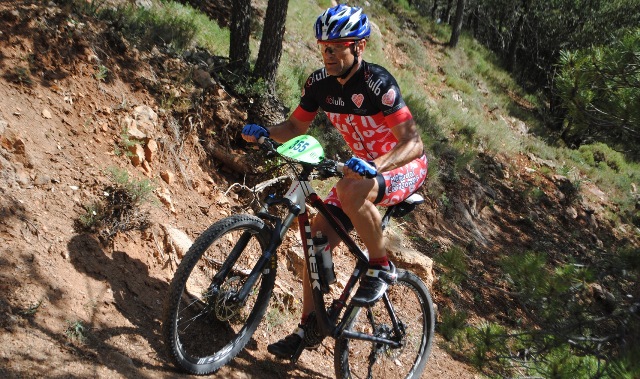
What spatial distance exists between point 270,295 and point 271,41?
143 inches

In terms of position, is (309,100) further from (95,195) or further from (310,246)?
(95,195)

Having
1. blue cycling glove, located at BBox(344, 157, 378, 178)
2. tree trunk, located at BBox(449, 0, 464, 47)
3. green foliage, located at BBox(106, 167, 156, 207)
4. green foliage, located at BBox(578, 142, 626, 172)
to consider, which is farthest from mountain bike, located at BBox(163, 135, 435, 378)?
tree trunk, located at BBox(449, 0, 464, 47)

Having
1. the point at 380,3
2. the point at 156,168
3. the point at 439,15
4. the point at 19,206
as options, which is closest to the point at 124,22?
the point at 156,168

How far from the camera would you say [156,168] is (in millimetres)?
5180

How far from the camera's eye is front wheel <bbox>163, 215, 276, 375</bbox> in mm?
3346

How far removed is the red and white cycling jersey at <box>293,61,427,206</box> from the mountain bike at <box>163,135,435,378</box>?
10.1 inches

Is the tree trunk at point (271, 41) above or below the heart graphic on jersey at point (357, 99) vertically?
below

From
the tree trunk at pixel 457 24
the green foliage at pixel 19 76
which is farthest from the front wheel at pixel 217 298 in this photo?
the tree trunk at pixel 457 24

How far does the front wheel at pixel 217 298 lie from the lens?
3346 mm

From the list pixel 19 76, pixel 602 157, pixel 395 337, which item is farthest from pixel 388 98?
pixel 602 157

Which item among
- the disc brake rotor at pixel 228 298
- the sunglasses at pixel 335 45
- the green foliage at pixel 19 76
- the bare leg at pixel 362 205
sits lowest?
the disc brake rotor at pixel 228 298

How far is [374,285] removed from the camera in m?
3.83

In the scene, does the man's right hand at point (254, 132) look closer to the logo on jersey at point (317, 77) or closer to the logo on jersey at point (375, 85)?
the logo on jersey at point (317, 77)

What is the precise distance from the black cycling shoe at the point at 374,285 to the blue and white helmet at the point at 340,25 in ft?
5.01
